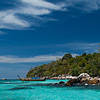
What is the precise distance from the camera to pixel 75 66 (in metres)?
121

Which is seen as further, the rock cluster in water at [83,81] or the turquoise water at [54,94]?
the rock cluster in water at [83,81]

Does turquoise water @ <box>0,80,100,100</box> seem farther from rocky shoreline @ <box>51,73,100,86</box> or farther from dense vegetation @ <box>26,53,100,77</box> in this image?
dense vegetation @ <box>26,53,100,77</box>

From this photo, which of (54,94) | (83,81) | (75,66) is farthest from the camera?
(75,66)

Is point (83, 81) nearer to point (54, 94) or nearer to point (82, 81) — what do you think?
point (82, 81)

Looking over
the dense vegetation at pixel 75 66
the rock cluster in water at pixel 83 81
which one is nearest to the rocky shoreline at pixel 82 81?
→ the rock cluster in water at pixel 83 81

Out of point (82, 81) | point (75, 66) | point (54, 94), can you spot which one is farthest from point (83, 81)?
point (75, 66)

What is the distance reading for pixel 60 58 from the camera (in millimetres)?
181250

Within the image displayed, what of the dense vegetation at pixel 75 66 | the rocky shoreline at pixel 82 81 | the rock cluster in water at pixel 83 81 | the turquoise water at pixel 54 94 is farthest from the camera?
the dense vegetation at pixel 75 66

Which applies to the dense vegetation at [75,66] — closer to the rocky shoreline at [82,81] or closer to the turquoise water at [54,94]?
the rocky shoreline at [82,81]

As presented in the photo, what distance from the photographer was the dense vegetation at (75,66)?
283 feet

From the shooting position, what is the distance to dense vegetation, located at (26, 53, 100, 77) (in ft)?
283

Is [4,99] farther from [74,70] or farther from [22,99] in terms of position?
[74,70]

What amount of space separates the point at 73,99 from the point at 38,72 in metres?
159

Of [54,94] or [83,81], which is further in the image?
[83,81]
